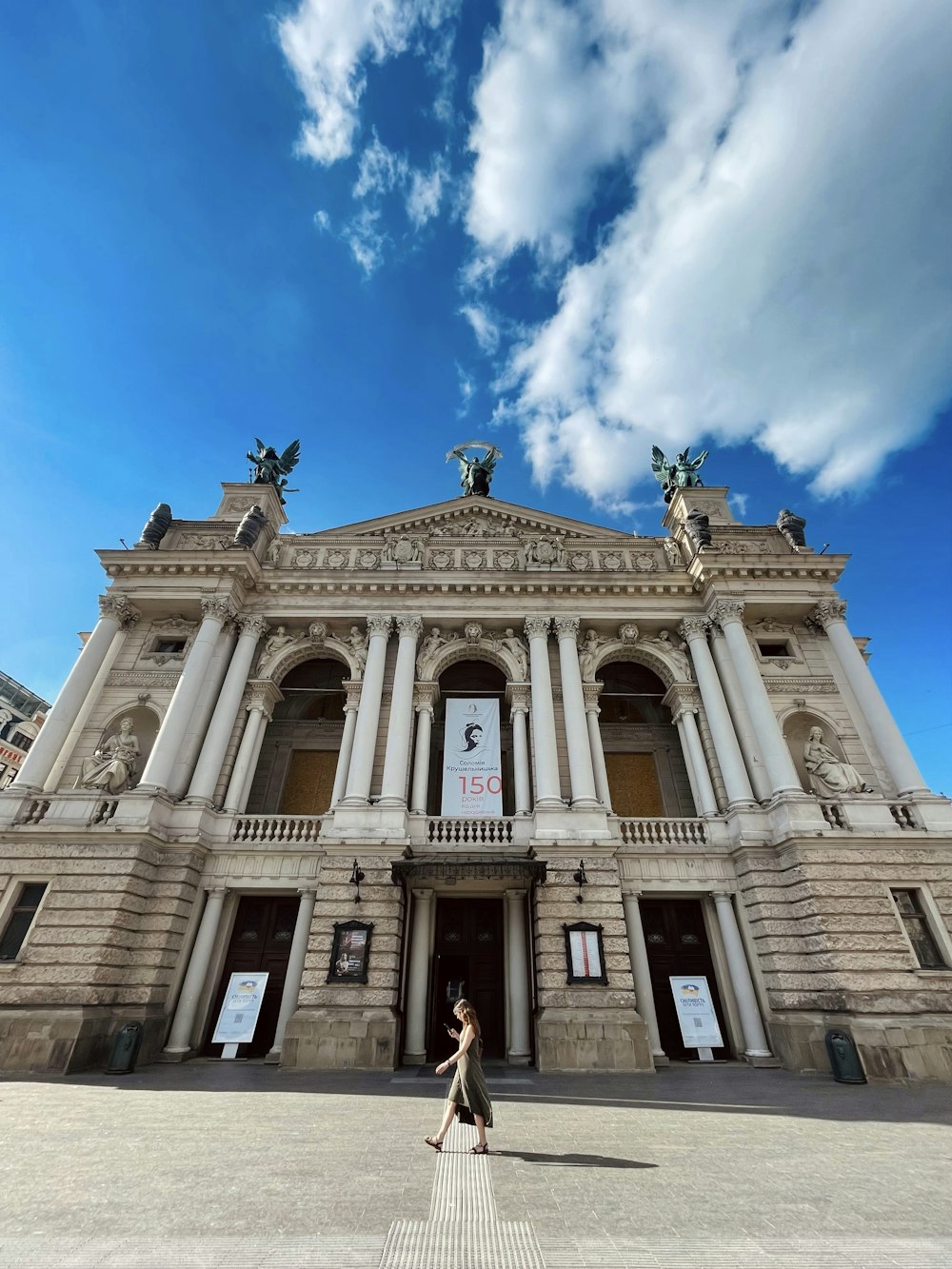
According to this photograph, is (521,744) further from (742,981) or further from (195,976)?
(195,976)

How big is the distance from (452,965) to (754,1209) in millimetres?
13993

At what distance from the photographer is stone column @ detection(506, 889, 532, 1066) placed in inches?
637

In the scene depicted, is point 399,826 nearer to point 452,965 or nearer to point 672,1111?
point 452,965

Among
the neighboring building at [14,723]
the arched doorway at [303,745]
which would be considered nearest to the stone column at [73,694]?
the arched doorway at [303,745]

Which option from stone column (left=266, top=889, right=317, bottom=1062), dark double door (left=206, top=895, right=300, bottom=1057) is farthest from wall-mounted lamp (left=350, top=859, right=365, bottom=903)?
dark double door (left=206, top=895, right=300, bottom=1057)

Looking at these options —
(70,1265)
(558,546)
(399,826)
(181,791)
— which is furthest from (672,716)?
(70,1265)

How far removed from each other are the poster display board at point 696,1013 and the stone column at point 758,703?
599 centimetres

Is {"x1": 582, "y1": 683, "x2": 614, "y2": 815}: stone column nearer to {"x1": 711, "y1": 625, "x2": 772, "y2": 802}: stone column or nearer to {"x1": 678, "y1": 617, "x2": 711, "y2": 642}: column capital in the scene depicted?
{"x1": 678, "y1": 617, "x2": 711, "y2": 642}: column capital

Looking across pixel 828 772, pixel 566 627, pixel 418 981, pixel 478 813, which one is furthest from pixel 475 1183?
pixel 566 627

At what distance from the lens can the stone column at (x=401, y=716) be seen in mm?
18688

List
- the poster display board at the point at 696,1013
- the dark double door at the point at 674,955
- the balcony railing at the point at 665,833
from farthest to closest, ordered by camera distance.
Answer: the balcony railing at the point at 665,833 < the dark double door at the point at 674,955 < the poster display board at the point at 696,1013

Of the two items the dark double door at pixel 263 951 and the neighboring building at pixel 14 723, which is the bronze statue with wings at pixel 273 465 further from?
the neighboring building at pixel 14 723

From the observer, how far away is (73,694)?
20.0m

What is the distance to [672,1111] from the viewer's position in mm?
10258
